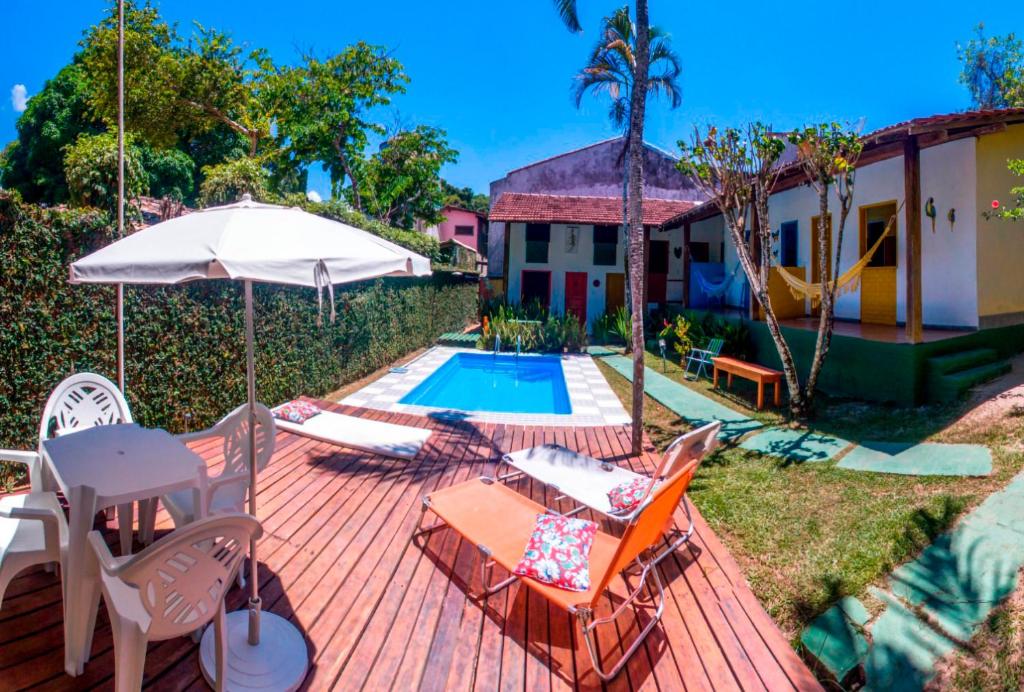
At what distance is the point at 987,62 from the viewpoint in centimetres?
2316

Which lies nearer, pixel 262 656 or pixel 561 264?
pixel 262 656

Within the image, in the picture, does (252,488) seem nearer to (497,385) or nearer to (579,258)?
(497,385)

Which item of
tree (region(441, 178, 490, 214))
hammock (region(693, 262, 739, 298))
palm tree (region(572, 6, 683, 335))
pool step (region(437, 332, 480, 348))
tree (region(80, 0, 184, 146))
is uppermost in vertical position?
tree (region(441, 178, 490, 214))

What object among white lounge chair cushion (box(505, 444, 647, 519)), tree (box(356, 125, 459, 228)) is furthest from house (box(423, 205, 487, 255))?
white lounge chair cushion (box(505, 444, 647, 519))

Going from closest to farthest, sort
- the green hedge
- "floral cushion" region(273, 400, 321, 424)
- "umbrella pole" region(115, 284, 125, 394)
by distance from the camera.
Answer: the green hedge, "umbrella pole" region(115, 284, 125, 394), "floral cushion" region(273, 400, 321, 424)

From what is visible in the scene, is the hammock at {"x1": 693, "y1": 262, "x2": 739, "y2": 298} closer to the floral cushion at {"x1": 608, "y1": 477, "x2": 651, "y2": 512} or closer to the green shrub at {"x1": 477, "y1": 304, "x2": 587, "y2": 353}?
the green shrub at {"x1": 477, "y1": 304, "x2": 587, "y2": 353}

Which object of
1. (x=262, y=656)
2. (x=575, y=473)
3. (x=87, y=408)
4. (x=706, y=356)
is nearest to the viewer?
(x=262, y=656)

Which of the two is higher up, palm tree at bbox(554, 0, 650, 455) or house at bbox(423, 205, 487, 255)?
house at bbox(423, 205, 487, 255)

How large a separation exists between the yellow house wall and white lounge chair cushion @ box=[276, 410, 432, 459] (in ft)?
30.5

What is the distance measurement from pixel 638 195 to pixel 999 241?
6.80 meters

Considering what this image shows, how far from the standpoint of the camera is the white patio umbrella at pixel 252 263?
2512 mm

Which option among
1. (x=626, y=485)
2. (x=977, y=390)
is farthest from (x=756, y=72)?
(x=626, y=485)

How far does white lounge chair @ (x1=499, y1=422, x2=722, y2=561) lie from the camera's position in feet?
13.1

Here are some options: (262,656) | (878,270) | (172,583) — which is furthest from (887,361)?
(172,583)
